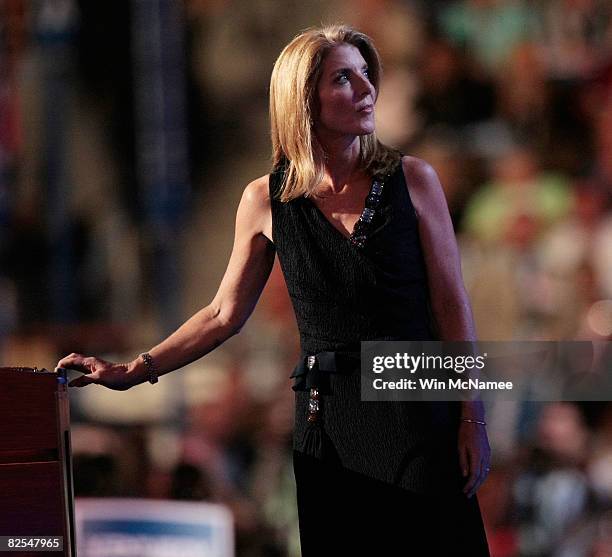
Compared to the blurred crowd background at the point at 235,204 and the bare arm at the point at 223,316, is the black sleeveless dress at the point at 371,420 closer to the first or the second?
the bare arm at the point at 223,316

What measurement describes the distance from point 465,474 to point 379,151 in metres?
0.53

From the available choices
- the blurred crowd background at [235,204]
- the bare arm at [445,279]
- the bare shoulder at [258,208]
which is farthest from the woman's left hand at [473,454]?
the blurred crowd background at [235,204]

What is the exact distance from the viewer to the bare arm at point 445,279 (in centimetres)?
182

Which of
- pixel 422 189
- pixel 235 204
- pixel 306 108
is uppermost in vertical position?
pixel 235 204

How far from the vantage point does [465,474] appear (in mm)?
1834

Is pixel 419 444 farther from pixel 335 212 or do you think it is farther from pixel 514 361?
pixel 514 361

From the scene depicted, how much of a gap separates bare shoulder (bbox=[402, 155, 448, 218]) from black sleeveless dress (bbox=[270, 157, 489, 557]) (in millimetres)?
12

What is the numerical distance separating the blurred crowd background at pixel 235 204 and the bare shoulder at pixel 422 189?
1.72m

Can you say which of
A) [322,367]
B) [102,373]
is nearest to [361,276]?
[322,367]

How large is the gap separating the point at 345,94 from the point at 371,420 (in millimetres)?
512

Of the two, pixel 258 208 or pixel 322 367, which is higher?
pixel 258 208

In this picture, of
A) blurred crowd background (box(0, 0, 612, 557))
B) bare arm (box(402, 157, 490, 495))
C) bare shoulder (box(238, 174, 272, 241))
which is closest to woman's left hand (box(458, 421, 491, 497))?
bare arm (box(402, 157, 490, 495))

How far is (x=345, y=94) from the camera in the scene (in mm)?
1839

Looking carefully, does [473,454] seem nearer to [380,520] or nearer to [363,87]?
[380,520]
